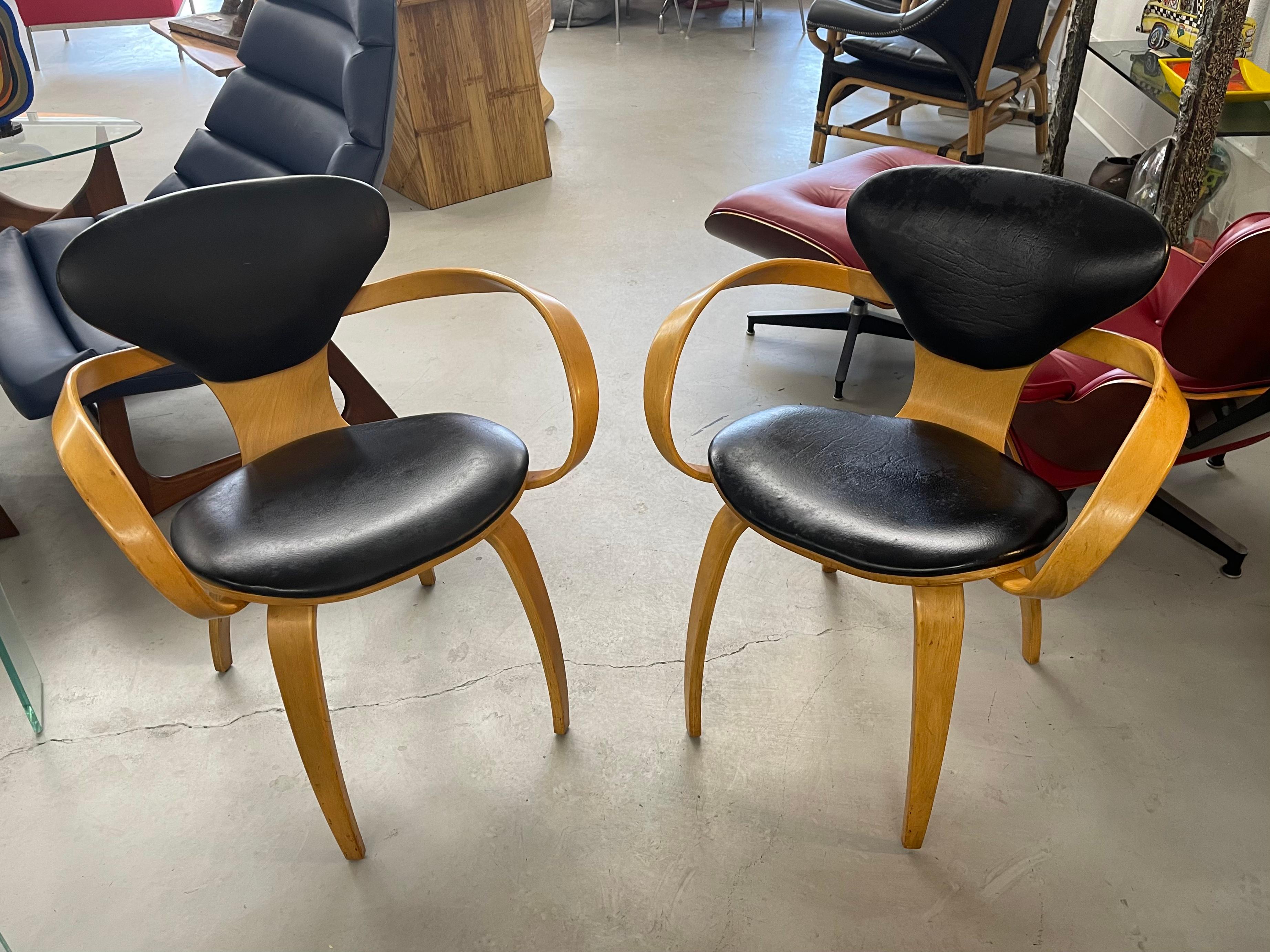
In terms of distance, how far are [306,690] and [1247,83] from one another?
9.48ft

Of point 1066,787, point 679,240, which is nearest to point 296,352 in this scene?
point 1066,787

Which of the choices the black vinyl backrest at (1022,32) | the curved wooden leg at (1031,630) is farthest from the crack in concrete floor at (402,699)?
the black vinyl backrest at (1022,32)

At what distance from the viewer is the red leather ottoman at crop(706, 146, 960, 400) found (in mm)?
2184

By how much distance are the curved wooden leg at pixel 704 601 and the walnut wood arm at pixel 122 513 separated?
69 centimetres

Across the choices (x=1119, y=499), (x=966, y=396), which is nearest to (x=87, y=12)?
(x=966, y=396)

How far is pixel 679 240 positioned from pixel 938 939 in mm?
2477

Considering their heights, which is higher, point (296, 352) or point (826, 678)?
point (296, 352)

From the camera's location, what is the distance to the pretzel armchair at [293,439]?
1.24m

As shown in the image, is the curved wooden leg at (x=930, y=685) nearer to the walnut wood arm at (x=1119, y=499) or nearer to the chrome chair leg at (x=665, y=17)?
the walnut wood arm at (x=1119, y=499)

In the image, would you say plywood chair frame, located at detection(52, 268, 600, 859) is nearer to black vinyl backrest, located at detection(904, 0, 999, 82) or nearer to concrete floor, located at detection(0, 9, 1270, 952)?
concrete floor, located at detection(0, 9, 1270, 952)

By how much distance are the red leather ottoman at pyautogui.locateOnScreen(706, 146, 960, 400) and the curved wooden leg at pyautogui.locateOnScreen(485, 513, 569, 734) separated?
1.02m

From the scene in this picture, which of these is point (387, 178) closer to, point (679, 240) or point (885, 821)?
point (679, 240)

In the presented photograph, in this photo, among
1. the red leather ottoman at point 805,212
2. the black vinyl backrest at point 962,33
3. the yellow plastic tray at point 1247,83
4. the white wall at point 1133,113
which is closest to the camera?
the red leather ottoman at point 805,212

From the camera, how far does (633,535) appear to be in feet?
6.75
